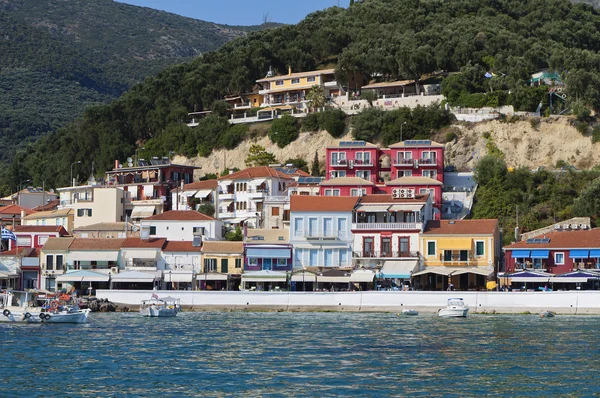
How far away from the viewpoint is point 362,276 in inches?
2677

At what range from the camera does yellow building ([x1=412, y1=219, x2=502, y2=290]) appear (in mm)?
68375

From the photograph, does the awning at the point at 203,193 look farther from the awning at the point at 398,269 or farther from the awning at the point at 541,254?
the awning at the point at 541,254

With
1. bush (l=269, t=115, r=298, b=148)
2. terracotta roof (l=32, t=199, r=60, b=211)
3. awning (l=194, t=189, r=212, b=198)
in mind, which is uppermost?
bush (l=269, t=115, r=298, b=148)

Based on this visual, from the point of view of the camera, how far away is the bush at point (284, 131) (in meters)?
102

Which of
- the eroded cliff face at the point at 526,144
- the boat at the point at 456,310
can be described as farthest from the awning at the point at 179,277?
the eroded cliff face at the point at 526,144

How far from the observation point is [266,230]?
75.4 m

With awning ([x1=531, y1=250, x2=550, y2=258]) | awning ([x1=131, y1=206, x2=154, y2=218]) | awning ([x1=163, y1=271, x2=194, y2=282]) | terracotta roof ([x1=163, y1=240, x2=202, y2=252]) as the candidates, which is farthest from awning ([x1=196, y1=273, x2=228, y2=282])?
awning ([x1=531, y1=250, x2=550, y2=258])

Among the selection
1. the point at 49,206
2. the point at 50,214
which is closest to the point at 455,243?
the point at 50,214

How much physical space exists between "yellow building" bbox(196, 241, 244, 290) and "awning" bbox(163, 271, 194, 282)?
64 centimetres

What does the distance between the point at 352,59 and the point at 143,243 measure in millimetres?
39709

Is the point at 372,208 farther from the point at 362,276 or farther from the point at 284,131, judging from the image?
the point at 284,131

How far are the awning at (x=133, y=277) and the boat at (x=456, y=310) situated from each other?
21.9m

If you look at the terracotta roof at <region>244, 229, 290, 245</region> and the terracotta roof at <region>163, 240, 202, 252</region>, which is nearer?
the terracotta roof at <region>244, 229, 290, 245</region>

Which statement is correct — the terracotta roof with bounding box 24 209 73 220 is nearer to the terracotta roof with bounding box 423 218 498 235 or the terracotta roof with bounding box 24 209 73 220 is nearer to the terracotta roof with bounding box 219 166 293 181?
the terracotta roof with bounding box 219 166 293 181
